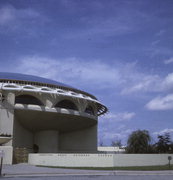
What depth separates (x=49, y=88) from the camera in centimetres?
4041

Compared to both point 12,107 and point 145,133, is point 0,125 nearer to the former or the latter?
point 12,107

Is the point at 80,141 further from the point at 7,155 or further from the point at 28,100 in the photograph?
the point at 7,155

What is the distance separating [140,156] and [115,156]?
348cm

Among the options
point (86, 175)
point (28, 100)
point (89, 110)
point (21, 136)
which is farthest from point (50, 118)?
point (86, 175)

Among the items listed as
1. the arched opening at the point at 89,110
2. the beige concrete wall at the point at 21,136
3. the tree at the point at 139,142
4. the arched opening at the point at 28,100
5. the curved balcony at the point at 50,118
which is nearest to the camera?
the curved balcony at the point at 50,118

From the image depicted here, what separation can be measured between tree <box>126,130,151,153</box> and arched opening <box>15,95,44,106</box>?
47.8 feet

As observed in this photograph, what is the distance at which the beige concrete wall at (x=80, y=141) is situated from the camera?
5117 cm

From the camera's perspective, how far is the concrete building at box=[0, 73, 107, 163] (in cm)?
3884

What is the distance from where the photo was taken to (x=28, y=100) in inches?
1642

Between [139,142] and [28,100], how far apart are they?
17.6m

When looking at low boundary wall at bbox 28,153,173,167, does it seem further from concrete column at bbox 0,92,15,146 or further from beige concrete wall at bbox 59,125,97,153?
beige concrete wall at bbox 59,125,97,153

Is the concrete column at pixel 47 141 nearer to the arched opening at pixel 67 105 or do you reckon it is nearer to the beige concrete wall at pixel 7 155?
the arched opening at pixel 67 105

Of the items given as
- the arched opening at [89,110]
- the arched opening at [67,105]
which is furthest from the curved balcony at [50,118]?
the arched opening at [67,105]

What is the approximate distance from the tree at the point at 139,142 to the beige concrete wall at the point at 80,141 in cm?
867
